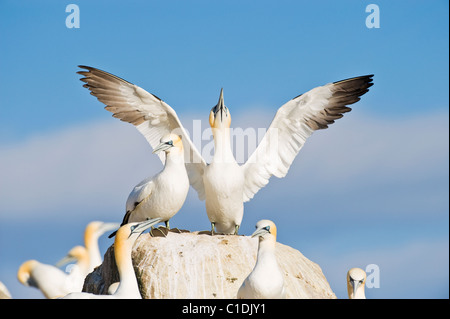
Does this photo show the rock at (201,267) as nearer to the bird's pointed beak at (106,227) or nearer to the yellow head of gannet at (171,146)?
the yellow head of gannet at (171,146)

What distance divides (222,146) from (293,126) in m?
1.52

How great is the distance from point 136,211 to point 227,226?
5.39 ft

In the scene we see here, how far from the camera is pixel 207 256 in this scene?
460 inches

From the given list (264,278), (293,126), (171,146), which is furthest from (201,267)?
(293,126)

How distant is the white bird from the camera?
15906mm

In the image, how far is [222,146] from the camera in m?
13.0

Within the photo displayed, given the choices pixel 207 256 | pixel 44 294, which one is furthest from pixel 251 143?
pixel 44 294

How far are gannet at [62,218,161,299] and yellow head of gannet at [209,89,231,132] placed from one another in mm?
3525

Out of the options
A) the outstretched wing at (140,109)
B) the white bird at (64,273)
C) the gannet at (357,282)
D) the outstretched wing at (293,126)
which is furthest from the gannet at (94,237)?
the gannet at (357,282)

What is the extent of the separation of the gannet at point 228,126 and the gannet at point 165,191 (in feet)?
3.08

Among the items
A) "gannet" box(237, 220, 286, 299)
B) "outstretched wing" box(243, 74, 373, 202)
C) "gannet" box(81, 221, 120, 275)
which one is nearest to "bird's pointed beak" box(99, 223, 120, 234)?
"gannet" box(81, 221, 120, 275)

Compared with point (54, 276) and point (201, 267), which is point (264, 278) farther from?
point (54, 276)
